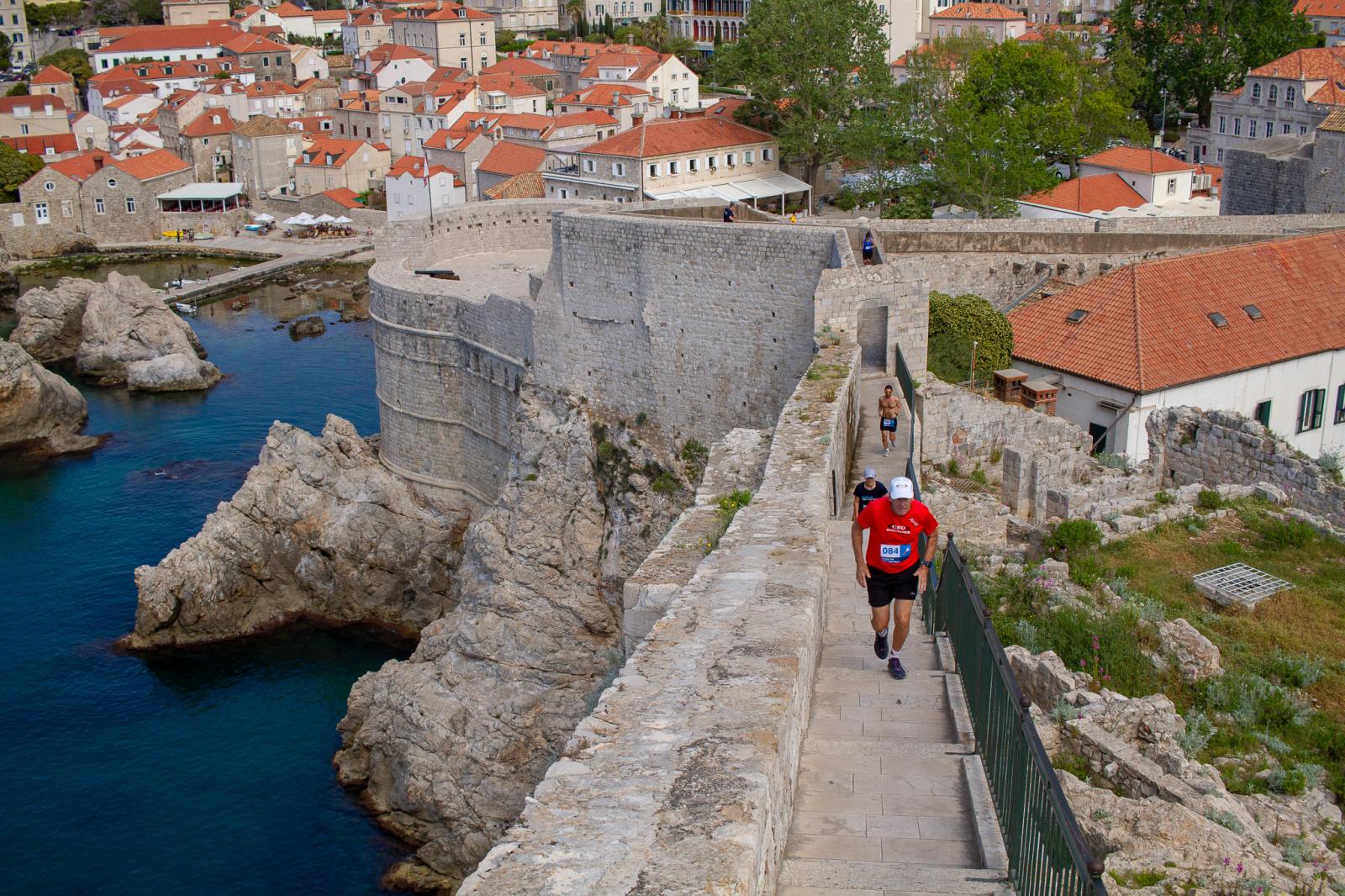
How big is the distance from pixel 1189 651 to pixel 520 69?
7709 cm

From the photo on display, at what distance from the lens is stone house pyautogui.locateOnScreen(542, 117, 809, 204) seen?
47906 mm

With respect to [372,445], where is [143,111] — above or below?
above

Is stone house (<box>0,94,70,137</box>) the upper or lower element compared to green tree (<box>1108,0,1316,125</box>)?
lower

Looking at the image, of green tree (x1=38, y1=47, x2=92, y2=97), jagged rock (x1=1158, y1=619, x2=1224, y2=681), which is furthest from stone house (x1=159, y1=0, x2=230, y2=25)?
jagged rock (x1=1158, y1=619, x2=1224, y2=681)

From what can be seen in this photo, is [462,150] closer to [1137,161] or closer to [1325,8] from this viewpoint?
[1137,161]

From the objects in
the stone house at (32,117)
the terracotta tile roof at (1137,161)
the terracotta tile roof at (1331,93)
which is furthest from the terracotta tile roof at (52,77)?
the terracotta tile roof at (1331,93)

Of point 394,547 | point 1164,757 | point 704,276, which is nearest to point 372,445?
point 394,547

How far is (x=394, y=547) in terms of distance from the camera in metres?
27.6

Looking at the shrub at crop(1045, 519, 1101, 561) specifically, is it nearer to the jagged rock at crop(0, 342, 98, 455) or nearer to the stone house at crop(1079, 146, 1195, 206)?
the stone house at crop(1079, 146, 1195, 206)

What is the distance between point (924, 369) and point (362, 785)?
11502 millimetres

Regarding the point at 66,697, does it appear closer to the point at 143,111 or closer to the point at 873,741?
the point at 873,741

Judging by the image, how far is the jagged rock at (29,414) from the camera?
3884 centimetres

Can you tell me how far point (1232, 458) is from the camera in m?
17.4

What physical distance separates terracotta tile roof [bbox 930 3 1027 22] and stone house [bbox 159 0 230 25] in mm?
63948
